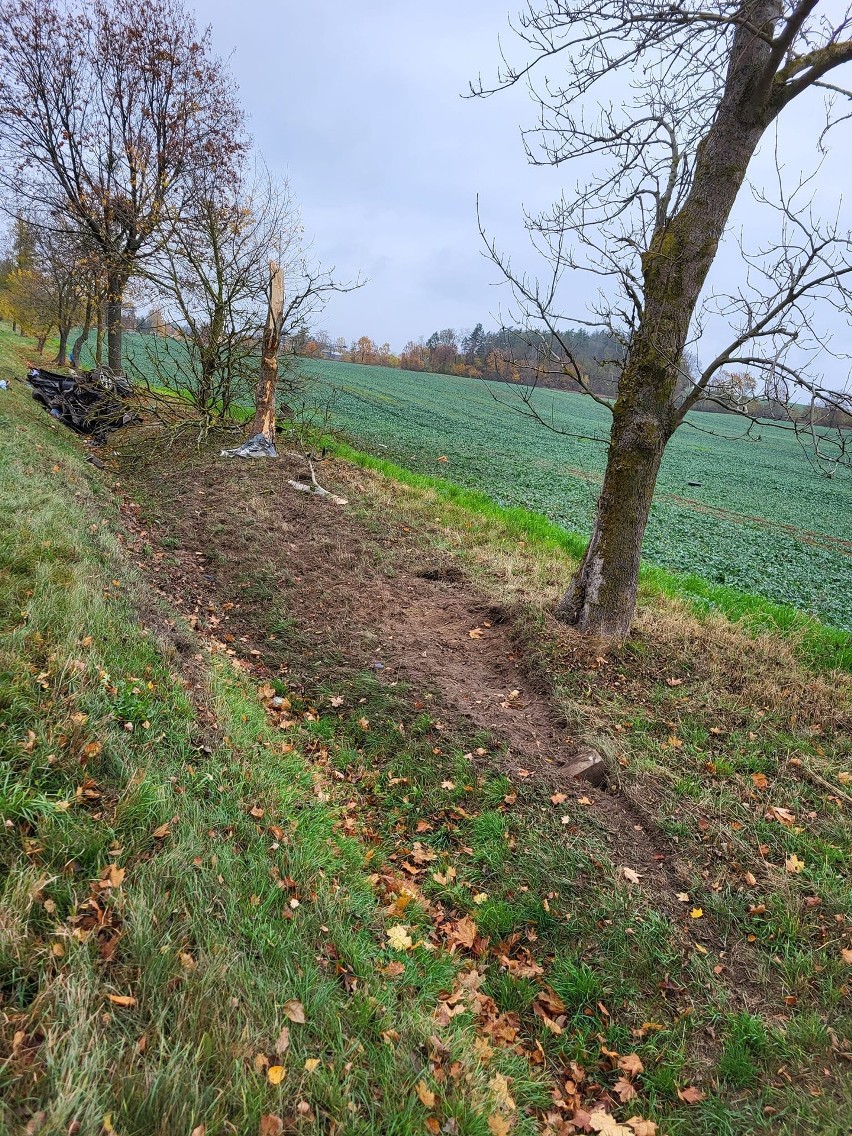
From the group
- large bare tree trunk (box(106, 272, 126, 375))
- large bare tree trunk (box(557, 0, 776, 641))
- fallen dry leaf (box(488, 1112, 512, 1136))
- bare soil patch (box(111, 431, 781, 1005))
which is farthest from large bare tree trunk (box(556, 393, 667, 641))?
large bare tree trunk (box(106, 272, 126, 375))

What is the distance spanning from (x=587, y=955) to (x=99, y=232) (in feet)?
68.6

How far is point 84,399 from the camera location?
14016 mm

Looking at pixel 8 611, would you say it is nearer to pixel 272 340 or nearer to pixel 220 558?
pixel 220 558

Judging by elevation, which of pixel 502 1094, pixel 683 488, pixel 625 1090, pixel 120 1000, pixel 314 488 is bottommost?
pixel 625 1090

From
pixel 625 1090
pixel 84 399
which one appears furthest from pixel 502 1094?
pixel 84 399

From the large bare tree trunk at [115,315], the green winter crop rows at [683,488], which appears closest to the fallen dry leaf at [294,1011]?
the green winter crop rows at [683,488]

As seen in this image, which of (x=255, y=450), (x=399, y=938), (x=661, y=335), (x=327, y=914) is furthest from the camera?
(x=255, y=450)

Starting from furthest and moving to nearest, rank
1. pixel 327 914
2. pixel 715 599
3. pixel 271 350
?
pixel 271 350 < pixel 715 599 < pixel 327 914

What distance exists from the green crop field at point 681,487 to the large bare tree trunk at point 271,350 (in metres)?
2.17

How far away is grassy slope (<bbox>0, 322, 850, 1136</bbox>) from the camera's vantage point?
6.12 ft

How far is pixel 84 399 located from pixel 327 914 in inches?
585

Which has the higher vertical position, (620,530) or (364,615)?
(620,530)

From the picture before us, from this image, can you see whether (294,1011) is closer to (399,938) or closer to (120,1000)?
(120,1000)

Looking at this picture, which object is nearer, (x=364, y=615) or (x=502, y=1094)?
(x=502, y=1094)
